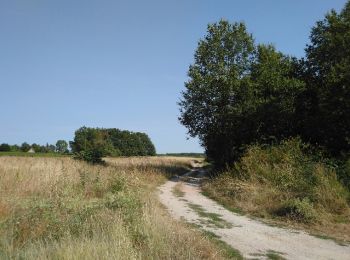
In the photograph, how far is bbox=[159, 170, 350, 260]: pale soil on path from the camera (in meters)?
10.5

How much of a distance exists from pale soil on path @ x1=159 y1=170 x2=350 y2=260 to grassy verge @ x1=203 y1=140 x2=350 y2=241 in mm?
980

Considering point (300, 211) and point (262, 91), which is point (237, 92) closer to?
point (262, 91)

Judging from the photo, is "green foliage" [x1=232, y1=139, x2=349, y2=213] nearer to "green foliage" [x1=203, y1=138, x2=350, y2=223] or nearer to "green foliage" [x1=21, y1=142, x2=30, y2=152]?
"green foliage" [x1=203, y1=138, x2=350, y2=223]

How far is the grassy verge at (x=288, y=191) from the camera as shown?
14703mm

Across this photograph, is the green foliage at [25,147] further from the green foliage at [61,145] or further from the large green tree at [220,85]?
the large green tree at [220,85]

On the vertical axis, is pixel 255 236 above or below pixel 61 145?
below

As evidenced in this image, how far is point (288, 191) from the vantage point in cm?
1867

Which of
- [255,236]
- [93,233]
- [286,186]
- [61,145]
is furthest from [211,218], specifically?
[61,145]

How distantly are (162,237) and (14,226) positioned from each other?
3538 mm

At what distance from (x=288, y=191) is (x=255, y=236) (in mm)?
6903

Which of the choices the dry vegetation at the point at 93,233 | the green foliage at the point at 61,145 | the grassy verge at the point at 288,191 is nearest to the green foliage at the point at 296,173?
the grassy verge at the point at 288,191

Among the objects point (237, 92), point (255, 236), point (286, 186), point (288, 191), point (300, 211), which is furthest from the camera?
point (237, 92)

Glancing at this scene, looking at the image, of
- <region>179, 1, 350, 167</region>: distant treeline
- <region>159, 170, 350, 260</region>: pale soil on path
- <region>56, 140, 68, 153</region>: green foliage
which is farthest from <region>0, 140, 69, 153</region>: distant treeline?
<region>159, 170, 350, 260</region>: pale soil on path

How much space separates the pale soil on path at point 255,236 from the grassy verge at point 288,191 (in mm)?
Result: 980
